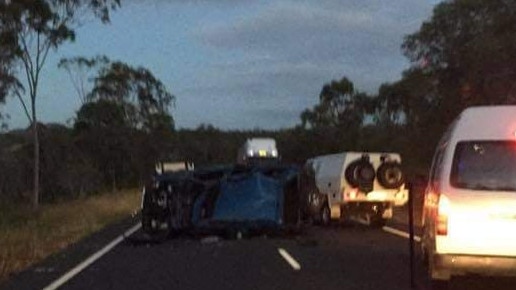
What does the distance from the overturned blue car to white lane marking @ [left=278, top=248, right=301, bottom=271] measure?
3.20 meters

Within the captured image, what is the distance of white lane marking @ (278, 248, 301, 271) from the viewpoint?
56.8 feet

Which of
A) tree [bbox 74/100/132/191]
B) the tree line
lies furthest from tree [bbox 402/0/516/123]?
tree [bbox 74/100/132/191]

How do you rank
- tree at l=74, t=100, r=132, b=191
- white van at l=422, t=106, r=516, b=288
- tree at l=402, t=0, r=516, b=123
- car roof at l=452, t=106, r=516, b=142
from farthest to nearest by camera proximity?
tree at l=74, t=100, r=132, b=191 < tree at l=402, t=0, r=516, b=123 < car roof at l=452, t=106, r=516, b=142 < white van at l=422, t=106, r=516, b=288

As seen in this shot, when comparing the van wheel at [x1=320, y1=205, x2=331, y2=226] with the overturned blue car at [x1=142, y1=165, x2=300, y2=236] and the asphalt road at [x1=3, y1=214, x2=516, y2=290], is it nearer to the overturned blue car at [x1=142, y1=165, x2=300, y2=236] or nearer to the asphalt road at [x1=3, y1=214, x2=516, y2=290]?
the asphalt road at [x1=3, y1=214, x2=516, y2=290]

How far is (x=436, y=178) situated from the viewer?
12953 mm

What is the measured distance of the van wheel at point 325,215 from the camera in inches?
1133

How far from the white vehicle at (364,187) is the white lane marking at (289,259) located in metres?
5.60

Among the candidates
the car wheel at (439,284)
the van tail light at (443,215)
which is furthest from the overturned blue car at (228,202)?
the van tail light at (443,215)

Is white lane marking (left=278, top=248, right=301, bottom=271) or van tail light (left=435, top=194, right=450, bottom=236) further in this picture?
white lane marking (left=278, top=248, right=301, bottom=271)

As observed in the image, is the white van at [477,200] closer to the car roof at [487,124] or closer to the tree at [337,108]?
the car roof at [487,124]

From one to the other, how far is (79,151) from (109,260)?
159 feet

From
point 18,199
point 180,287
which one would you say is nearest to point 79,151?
point 18,199

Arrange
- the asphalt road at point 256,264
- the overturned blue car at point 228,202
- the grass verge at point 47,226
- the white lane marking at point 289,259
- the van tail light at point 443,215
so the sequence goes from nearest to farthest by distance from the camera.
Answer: the van tail light at point 443,215
the asphalt road at point 256,264
the white lane marking at point 289,259
the grass verge at point 47,226
the overturned blue car at point 228,202

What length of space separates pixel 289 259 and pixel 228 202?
587 cm
